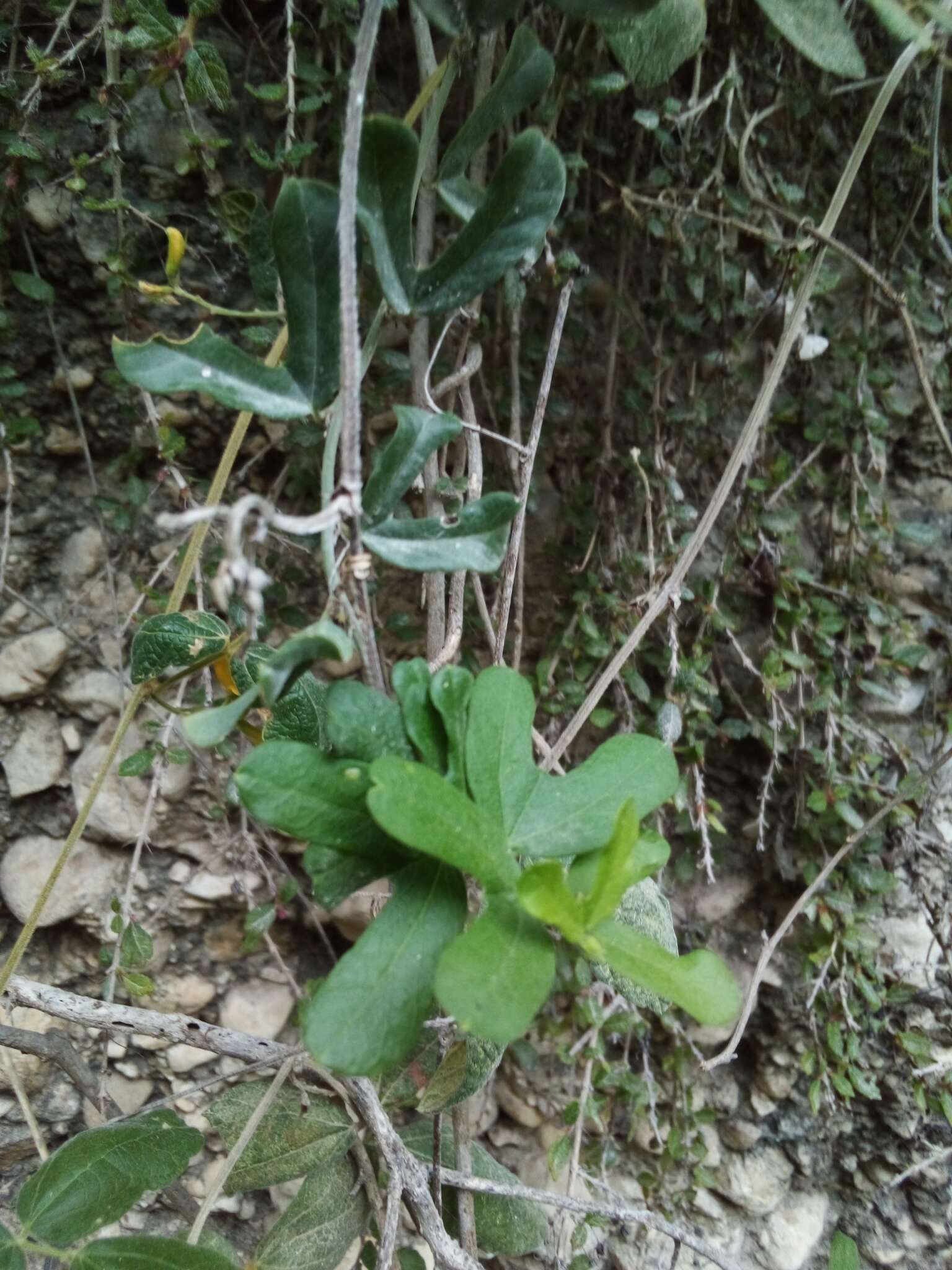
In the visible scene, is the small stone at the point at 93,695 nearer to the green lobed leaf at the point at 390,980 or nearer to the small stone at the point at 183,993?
the small stone at the point at 183,993

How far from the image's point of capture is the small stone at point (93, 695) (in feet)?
3.14

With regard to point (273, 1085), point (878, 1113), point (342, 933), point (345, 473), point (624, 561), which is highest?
point (345, 473)

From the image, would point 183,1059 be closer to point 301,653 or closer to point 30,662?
point 30,662

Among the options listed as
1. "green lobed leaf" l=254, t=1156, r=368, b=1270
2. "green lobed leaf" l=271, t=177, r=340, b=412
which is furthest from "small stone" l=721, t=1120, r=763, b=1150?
"green lobed leaf" l=271, t=177, r=340, b=412

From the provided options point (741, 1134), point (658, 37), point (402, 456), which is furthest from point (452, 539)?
point (741, 1134)

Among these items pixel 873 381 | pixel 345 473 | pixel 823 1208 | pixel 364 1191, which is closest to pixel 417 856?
pixel 345 473

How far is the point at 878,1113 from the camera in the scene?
3.23 feet

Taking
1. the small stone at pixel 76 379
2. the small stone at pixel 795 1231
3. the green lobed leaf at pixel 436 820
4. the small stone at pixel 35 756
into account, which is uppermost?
the green lobed leaf at pixel 436 820

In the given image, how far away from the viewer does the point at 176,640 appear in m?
0.56

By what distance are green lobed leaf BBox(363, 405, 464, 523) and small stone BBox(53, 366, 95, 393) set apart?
0.65 m

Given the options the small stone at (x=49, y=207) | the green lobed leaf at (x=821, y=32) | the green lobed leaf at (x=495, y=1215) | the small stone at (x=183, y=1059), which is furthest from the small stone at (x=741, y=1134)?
the small stone at (x=49, y=207)

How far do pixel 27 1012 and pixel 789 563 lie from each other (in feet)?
3.58

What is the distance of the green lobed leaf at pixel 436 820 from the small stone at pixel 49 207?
33.3 inches

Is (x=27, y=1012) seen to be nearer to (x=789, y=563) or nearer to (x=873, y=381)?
(x=789, y=563)
